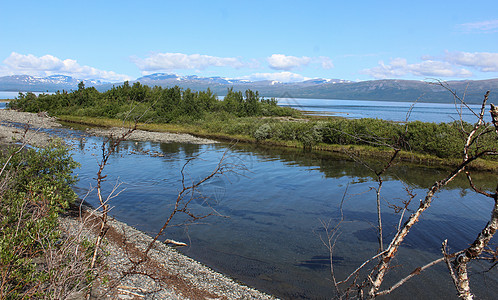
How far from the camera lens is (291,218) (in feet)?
62.7

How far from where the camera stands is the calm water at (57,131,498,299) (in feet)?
42.6

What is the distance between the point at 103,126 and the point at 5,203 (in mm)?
56412

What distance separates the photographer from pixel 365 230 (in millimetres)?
17688

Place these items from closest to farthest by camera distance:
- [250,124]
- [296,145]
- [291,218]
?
1. [291,218]
2. [296,145]
3. [250,124]

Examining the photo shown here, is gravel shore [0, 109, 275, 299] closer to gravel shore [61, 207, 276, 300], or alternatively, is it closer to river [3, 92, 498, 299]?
gravel shore [61, 207, 276, 300]

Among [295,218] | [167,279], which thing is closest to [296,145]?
[295,218]

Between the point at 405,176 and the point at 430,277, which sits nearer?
the point at 430,277

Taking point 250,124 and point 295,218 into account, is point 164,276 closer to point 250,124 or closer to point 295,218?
point 295,218

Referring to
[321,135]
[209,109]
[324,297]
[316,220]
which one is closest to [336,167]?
[321,135]

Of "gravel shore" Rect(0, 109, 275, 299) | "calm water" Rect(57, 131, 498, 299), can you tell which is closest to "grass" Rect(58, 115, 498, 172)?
"calm water" Rect(57, 131, 498, 299)

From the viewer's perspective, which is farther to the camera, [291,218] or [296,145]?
[296,145]

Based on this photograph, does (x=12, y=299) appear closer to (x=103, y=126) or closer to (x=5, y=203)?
(x=5, y=203)

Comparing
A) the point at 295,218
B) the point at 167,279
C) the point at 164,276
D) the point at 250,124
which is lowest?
the point at 295,218

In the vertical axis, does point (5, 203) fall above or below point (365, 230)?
above
